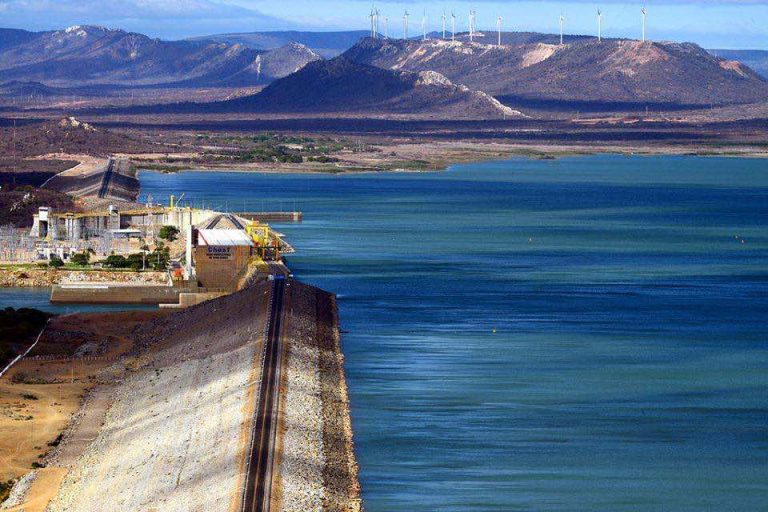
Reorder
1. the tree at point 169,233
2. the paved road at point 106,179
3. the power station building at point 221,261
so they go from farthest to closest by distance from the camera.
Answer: the paved road at point 106,179, the tree at point 169,233, the power station building at point 221,261

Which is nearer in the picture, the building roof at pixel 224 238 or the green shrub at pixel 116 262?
the building roof at pixel 224 238

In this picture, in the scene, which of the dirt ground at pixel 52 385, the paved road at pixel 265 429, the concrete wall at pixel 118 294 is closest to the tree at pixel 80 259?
the concrete wall at pixel 118 294

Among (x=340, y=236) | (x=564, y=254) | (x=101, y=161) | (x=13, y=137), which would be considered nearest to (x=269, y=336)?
(x=564, y=254)

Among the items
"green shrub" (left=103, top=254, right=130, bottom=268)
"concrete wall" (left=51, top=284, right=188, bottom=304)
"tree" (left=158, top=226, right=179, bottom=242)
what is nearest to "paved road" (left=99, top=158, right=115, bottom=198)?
"tree" (left=158, top=226, right=179, bottom=242)

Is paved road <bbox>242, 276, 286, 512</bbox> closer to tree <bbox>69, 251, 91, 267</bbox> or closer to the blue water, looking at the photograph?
the blue water

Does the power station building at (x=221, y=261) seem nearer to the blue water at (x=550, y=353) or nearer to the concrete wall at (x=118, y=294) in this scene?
the concrete wall at (x=118, y=294)
